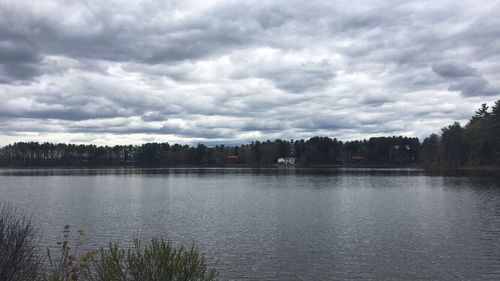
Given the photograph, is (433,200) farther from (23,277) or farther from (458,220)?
(23,277)

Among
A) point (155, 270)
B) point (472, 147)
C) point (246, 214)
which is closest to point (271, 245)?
point (246, 214)

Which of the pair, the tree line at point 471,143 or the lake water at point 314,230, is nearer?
the lake water at point 314,230

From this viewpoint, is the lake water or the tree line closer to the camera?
the lake water

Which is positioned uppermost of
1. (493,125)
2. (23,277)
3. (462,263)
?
(493,125)

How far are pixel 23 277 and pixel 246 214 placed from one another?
33754mm

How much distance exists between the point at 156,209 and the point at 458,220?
3050cm

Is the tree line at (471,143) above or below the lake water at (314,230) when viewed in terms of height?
above

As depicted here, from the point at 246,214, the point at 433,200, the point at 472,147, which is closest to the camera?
the point at 246,214

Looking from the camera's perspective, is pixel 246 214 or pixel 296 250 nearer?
pixel 296 250

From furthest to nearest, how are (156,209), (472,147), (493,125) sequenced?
(472,147) < (493,125) < (156,209)

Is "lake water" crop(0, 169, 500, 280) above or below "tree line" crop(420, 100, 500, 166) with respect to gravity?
below

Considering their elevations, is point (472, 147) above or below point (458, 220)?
above

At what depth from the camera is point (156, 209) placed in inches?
1959

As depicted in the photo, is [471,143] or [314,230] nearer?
[314,230]
